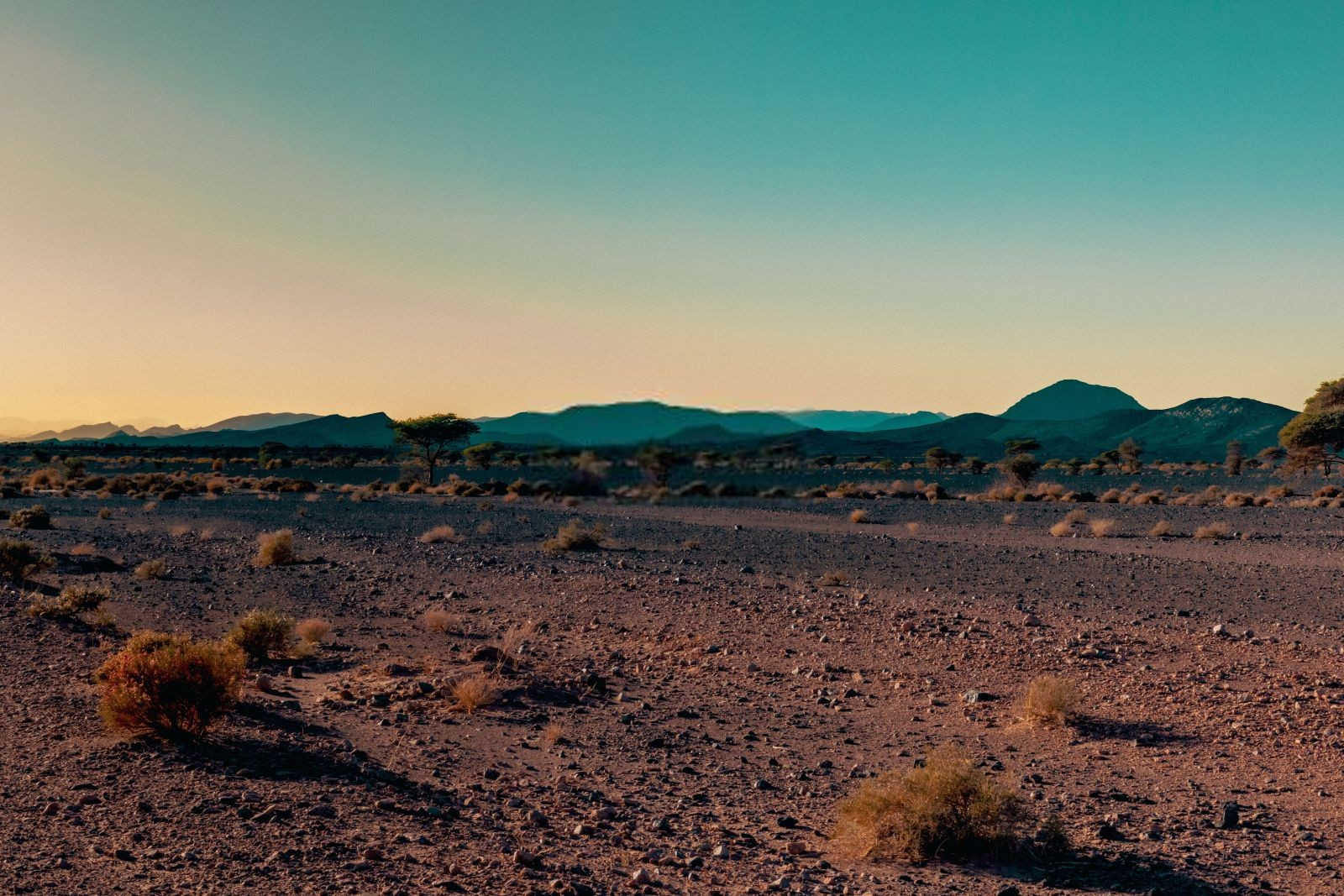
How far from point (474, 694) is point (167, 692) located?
329 centimetres

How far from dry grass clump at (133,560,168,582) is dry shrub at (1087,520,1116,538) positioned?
26376mm

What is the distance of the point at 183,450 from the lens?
127 metres

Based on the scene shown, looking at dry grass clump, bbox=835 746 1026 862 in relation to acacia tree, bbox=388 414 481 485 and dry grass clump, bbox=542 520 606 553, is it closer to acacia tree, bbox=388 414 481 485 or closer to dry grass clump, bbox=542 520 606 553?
dry grass clump, bbox=542 520 606 553

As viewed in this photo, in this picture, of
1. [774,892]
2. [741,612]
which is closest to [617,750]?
[774,892]

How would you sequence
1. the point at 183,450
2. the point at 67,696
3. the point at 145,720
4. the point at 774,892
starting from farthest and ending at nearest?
the point at 183,450 < the point at 67,696 < the point at 145,720 < the point at 774,892

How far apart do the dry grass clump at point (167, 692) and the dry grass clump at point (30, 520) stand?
79.3 ft

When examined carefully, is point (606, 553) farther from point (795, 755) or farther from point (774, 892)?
point (774, 892)

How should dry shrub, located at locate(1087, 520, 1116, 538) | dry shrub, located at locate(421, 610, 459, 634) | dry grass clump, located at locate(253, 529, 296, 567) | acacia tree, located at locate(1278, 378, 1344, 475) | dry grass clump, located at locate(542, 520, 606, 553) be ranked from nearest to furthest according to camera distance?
dry shrub, located at locate(421, 610, 459, 634) → dry grass clump, located at locate(253, 529, 296, 567) → dry grass clump, located at locate(542, 520, 606, 553) → dry shrub, located at locate(1087, 520, 1116, 538) → acacia tree, located at locate(1278, 378, 1344, 475)

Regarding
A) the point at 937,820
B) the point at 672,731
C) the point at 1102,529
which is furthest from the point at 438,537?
the point at 937,820

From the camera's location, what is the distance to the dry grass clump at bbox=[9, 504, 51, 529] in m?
30.3

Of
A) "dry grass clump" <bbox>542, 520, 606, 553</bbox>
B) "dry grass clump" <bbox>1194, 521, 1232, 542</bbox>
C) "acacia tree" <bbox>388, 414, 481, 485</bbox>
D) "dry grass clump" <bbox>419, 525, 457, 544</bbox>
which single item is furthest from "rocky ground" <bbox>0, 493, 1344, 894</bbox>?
"acacia tree" <bbox>388, 414, 481, 485</bbox>

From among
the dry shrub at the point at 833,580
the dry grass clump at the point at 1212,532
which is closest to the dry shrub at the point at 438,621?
the dry shrub at the point at 833,580

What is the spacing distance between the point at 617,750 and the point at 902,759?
2962 mm

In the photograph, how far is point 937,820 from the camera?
26.1 feet
